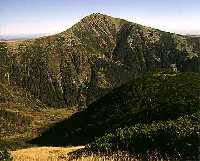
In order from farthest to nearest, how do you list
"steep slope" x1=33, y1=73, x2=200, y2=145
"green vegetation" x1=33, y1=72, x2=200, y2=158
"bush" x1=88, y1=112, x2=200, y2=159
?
"steep slope" x1=33, y1=73, x2=200, y2=145, "green vegetation" x1=33, y1=72, x2=200, y2=158, "bush" x1=88, y1=112, x2=200, y2=159

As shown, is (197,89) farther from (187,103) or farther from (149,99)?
(149,99)

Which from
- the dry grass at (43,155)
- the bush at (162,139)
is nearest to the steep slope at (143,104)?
the dry grass at (43,155)

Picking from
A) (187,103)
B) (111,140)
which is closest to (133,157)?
(111,140)

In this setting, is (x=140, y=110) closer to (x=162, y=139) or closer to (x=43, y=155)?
(x=43, y=155)

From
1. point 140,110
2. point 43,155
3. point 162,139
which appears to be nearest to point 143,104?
point 140,110

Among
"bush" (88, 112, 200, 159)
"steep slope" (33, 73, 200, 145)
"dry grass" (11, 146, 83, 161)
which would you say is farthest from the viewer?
"steep slope" (33, 73, 200, 145)

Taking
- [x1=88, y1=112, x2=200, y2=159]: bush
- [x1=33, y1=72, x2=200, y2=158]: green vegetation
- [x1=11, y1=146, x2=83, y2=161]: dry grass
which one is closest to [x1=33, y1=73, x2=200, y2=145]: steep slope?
[x1=33, y1=72, x2=200, y2=158]: green vegetation

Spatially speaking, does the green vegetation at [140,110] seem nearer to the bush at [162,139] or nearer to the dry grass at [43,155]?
the bush at [162,139]

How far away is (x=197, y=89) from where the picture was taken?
5816 centimetres

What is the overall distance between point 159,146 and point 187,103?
116 feet

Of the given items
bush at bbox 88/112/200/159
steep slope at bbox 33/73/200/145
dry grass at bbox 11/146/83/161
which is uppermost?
bush at bbox 88/112/200/159

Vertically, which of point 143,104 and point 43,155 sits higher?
point 43,155

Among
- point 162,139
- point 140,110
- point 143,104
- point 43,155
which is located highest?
point 162,139

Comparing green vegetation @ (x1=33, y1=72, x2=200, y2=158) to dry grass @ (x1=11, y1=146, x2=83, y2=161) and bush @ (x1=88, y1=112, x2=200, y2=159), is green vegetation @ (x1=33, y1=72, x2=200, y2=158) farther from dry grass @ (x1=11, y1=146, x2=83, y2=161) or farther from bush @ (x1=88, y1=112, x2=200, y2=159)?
dry grass @ (x1=11, y1=146, x2=83, y2=161)
